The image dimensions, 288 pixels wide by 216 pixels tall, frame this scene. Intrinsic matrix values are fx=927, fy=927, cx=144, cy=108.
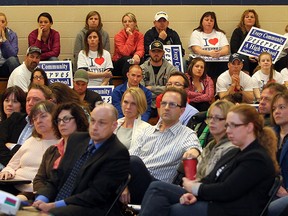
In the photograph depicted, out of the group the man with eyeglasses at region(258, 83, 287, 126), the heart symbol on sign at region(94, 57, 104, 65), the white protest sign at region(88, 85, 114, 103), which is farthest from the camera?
Answer: the heart symbol on sign at region(94, 57, 104, 65)

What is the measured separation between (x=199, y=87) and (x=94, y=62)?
1822 mm

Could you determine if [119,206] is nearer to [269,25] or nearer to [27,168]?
[27,168]

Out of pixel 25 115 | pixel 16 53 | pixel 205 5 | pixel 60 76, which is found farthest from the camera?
pixel 205 5

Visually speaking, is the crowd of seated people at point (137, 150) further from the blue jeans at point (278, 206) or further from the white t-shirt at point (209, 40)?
the white t-shirt at point (209, 40)

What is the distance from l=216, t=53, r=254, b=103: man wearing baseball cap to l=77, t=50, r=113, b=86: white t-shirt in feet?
5.53

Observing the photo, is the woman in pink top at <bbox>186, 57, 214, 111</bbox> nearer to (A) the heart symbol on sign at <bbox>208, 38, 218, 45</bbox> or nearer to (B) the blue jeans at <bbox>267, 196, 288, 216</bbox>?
(A) the heart symbol on sign at <bbox>208, 38, 218, 45</bbox>

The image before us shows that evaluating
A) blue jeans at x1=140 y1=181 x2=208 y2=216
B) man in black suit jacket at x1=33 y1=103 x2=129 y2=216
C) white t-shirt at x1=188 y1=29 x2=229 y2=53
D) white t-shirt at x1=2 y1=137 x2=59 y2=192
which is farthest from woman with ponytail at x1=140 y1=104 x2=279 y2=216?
white t-shirt at x1=188 y1=29 x2=229 y2=53

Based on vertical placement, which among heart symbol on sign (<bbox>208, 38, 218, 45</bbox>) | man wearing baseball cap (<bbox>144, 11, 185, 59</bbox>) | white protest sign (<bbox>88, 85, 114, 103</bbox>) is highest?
man wearing baseball cap (<bbox>144, 11, 185, 59</bbox>)

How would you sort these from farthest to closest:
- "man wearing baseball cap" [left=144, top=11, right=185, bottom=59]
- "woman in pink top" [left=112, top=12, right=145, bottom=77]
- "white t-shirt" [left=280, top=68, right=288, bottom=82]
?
1. "man wearing baseball cap" [left=144, top=11, right=185, bottom=59]
2. "woman in pink top" [left=112, top=12, right=145, bottom=77]
3. "white t-shirt" [left=280, top=68, right=288, bottom=82]

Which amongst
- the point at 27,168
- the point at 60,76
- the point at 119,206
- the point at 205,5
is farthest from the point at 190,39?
the point at 119,206

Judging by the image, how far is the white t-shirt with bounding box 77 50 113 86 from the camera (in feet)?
43.1

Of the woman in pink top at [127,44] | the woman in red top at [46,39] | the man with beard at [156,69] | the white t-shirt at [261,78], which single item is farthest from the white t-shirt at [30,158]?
the woman in red top at [46,39]

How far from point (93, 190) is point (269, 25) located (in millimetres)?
8450

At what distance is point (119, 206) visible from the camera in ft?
23.3
